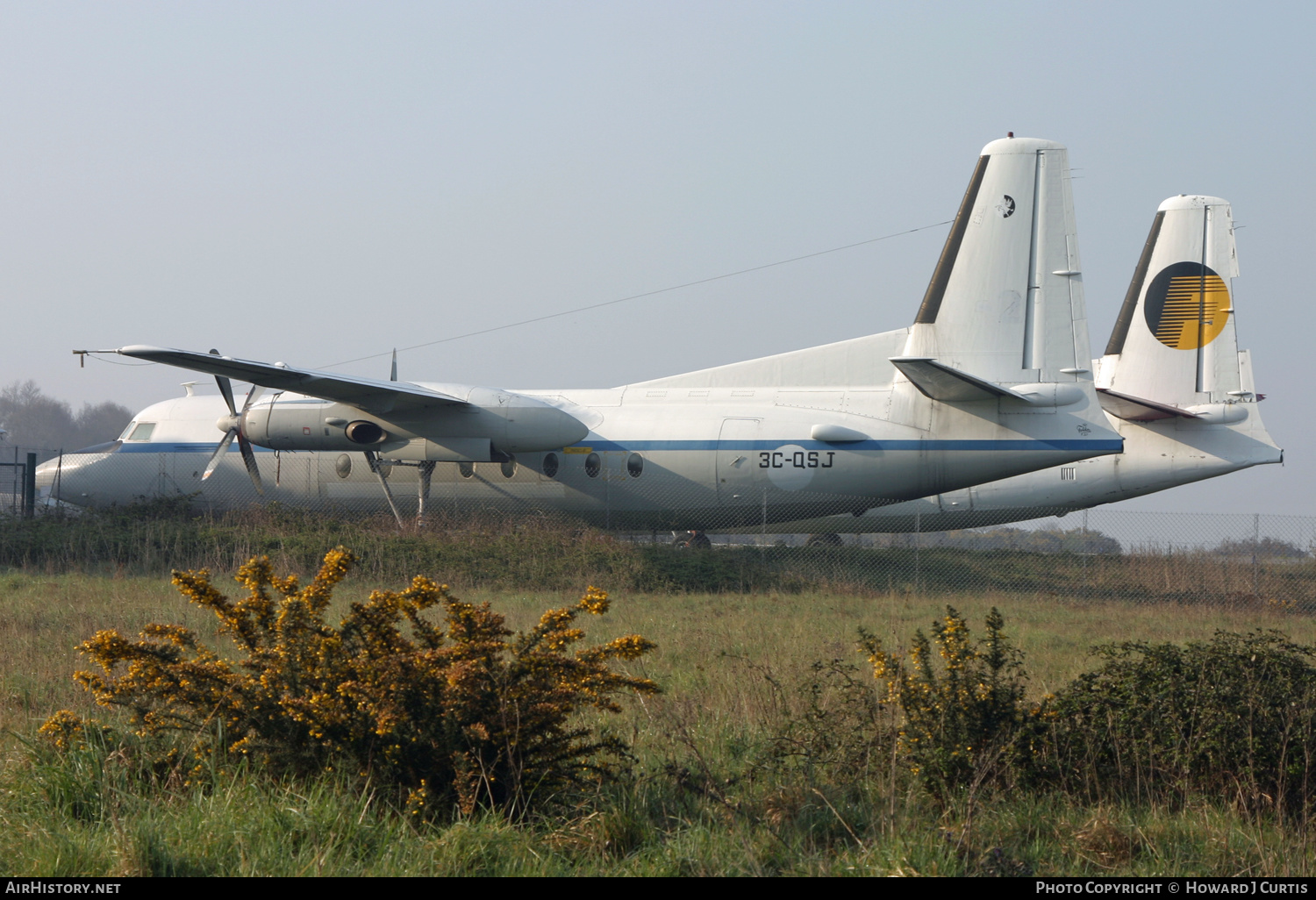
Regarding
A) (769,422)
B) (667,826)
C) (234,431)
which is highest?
(769,422)

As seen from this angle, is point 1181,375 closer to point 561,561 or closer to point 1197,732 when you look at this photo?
point 561,561

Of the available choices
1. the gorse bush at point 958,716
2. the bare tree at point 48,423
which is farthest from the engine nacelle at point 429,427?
the bare tree at point 48,423

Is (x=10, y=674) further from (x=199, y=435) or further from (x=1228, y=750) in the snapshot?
(x=199, y=435)

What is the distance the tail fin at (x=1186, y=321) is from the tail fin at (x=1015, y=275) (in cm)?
435

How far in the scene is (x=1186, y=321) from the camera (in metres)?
21.5

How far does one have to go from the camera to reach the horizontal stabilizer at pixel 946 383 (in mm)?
16047

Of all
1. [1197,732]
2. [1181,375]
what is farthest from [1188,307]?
[1197,732]

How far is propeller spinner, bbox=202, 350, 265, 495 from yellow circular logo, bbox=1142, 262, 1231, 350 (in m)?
18.8

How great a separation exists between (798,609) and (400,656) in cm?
993

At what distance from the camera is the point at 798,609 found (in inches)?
571

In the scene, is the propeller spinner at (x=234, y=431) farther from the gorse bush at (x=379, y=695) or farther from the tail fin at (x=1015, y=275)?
the gorse bush at (x=379, y=695)

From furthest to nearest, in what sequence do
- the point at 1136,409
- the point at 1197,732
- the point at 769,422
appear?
the point at 1136,409 < the point at 769,422 < the point at 1197,732

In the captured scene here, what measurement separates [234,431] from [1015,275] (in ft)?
50.1
